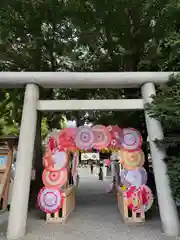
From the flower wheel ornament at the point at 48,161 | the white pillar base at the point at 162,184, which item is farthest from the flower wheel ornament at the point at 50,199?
the white pillar base at the point at 162,184

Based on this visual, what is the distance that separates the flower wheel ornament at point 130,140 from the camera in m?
5.38

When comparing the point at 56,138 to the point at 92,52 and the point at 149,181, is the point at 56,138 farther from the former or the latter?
the point at 92,52

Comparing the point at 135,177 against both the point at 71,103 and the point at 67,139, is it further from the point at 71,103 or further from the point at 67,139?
the point at 71,103

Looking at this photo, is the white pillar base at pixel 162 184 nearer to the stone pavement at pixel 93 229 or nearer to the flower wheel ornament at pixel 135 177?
the stone pavement at pixel 93 229

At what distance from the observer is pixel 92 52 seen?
8.48 metres

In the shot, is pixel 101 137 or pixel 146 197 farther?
pixel 101 137

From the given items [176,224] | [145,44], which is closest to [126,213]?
[176,224]

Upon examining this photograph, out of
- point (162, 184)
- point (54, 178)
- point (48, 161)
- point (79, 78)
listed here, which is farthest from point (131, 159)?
point (79, 78)

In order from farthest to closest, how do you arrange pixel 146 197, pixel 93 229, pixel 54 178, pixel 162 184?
pixel 54 178, pixel 146 197, pixel 93 229, pixel 162 184

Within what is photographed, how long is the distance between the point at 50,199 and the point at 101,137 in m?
1.82

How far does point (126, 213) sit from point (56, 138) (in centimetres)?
239

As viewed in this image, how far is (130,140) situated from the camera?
541 cm

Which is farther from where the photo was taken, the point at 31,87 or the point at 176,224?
the point at 31,87

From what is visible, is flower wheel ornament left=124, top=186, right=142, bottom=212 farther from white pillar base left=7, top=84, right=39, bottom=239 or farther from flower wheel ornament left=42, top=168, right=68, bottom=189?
white pillar base left=7, top=84, right=39, bottom=239
